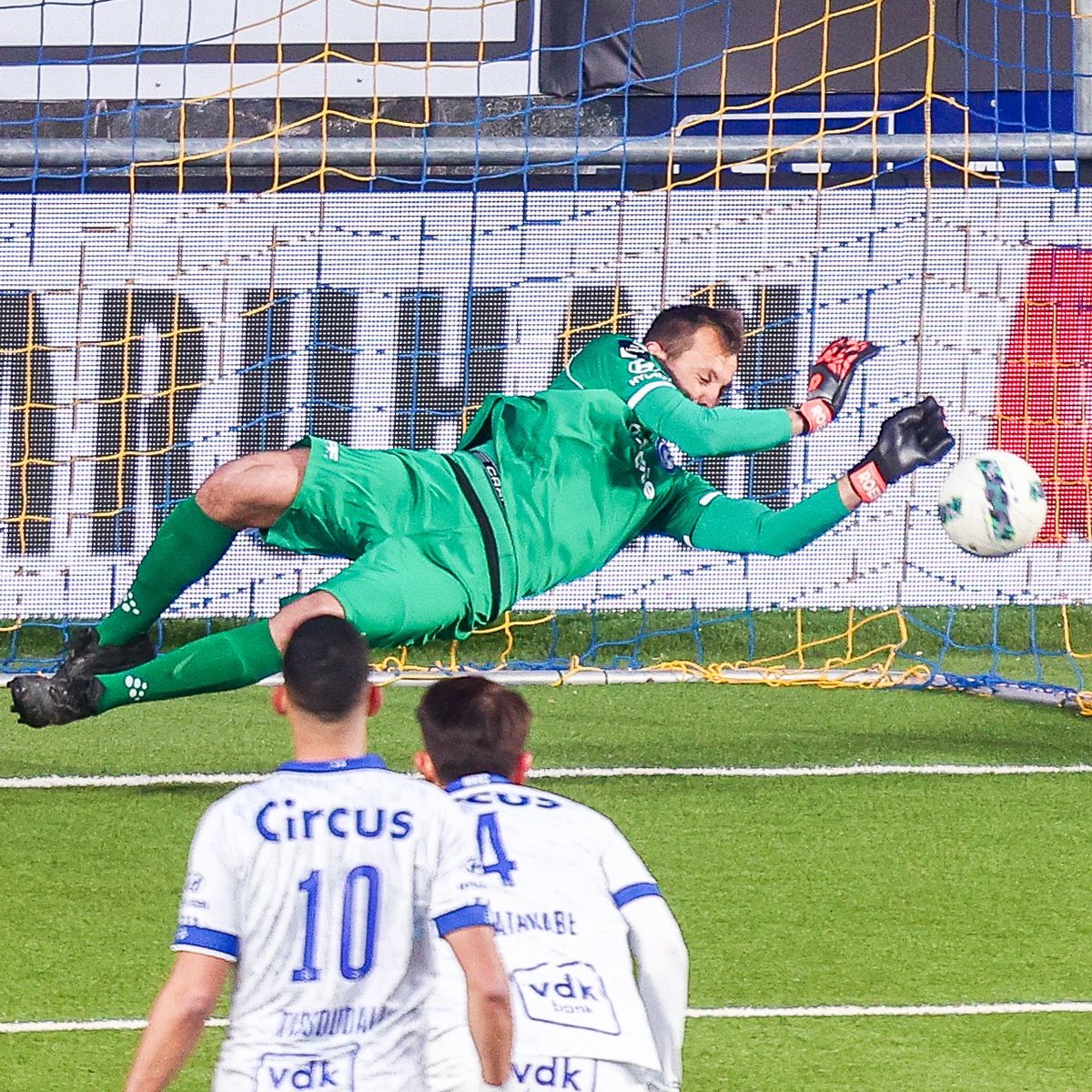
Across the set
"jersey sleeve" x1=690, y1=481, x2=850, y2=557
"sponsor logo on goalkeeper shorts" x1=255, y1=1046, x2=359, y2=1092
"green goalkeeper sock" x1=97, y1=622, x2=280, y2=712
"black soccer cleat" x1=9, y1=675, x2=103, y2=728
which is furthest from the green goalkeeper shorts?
"sponsor logo on goalkeeper shorts" x1=255, y1=1046, x2=359, y2=1092

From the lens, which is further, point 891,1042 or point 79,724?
point 79,724

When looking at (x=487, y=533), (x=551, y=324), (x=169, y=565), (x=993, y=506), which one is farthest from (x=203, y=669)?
(x=551, y=324)

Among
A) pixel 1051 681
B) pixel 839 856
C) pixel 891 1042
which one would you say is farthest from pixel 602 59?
pixel 891 1042

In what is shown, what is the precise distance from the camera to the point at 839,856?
5953 mm

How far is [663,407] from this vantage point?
244 inches

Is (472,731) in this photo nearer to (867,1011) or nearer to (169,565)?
(867,1011)

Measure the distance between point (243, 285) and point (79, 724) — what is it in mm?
2101

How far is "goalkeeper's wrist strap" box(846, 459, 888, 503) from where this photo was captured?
622 cm

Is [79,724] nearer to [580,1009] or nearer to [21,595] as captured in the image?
[21,595]

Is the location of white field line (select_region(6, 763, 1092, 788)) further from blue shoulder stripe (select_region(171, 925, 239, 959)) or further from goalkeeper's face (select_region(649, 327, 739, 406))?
blue shoulder stripe (select_region(171, 925, 239, 959))

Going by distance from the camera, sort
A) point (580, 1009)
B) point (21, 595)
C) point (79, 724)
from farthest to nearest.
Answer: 1. point (21, 595)
2. point (79, 724)
3. point (580, 1009)

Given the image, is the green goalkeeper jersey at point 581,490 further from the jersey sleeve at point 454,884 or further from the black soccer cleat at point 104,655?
the jersey sleeve at point 454,884

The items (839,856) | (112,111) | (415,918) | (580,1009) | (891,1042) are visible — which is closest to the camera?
(415,918)

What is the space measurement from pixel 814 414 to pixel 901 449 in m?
0.31
